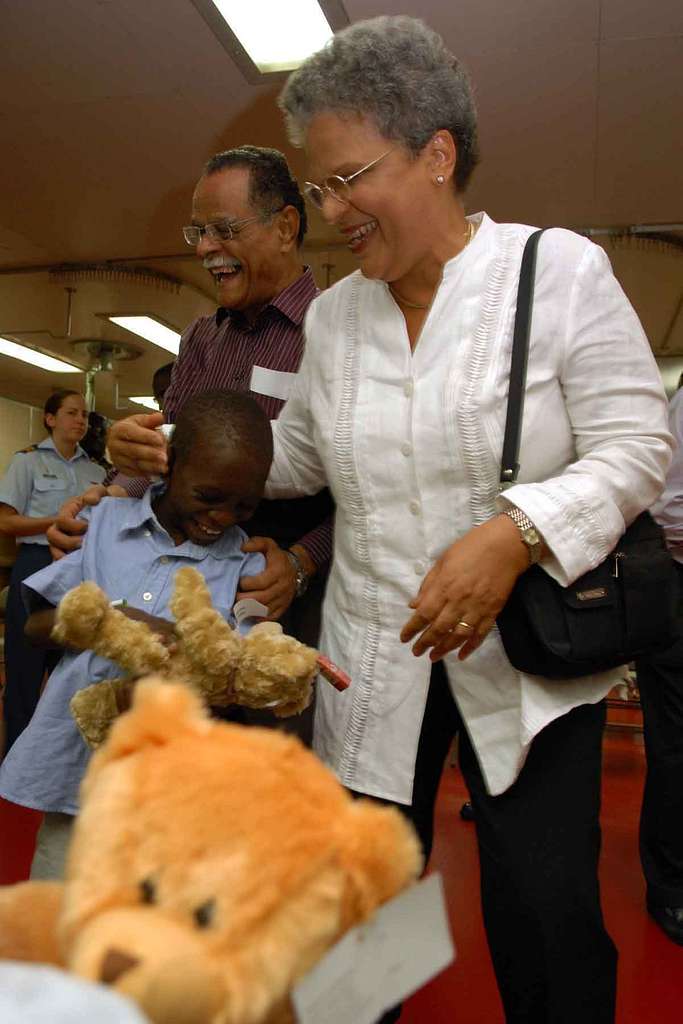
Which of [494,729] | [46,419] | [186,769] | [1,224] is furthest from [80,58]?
[186,769]

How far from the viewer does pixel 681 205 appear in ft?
17.9

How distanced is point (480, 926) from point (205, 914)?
7.05ft

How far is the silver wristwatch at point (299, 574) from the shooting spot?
4.92 feet

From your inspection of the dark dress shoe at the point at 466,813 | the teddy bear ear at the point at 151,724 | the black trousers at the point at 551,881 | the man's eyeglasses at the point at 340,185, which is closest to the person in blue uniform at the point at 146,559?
the man's eyeglasses at the point at 340,185

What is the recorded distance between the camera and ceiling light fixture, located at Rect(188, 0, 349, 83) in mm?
3529

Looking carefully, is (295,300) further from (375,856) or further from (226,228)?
(375,856)

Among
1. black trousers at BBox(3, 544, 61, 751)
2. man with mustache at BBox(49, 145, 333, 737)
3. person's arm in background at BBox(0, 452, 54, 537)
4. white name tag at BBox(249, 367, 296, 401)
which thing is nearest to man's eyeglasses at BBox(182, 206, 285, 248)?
man with mustache at BBox(49, 145, 333, 737)

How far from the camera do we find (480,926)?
2.38m

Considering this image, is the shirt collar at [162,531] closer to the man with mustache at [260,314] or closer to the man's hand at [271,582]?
the man's hand at [271,582]

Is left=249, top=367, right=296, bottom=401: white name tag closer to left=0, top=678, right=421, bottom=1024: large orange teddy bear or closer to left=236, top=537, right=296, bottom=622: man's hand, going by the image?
left=236, top=537, right=296, bottom=622: man's hand

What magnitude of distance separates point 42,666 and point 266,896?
3.40 meters

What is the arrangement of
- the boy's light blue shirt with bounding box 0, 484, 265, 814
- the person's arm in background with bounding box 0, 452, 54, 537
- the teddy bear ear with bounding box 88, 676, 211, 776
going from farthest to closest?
1. the person's arm in background with bounding box 0, 452, 54, 537
2. the boy's light blue shirt with bounding box 0, 484, 265, 814
3. the teddy bear ear with bounding box 88, 676, 211, 776

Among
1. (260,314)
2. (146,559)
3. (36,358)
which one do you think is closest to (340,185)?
(260,314)

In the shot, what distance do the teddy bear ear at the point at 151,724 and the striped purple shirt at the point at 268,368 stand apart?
0.99 meters
